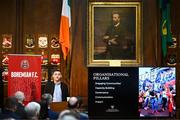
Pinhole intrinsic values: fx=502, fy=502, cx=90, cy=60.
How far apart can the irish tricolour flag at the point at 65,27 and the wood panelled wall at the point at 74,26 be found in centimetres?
25

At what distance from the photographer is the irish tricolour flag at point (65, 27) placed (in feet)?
46.0

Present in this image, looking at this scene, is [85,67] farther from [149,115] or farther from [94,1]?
[149,115]

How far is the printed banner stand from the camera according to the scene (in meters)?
11.8

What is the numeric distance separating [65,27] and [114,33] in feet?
4.90

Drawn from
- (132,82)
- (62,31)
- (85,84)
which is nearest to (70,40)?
(62,31)

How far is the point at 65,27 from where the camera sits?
1409 centimetres

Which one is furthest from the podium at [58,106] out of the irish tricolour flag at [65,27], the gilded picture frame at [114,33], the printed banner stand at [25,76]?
the gilded picture frame at [114,33]

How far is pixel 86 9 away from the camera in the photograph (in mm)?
14398

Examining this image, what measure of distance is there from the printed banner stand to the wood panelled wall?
7.38 ft

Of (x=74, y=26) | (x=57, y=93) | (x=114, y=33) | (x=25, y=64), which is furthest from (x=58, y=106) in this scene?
(x=114, y=33)

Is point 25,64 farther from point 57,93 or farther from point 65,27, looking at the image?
point 65,27

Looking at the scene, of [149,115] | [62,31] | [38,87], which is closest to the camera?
[149,115]

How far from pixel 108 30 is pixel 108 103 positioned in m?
4.41

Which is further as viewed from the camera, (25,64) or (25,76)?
(25,64)
